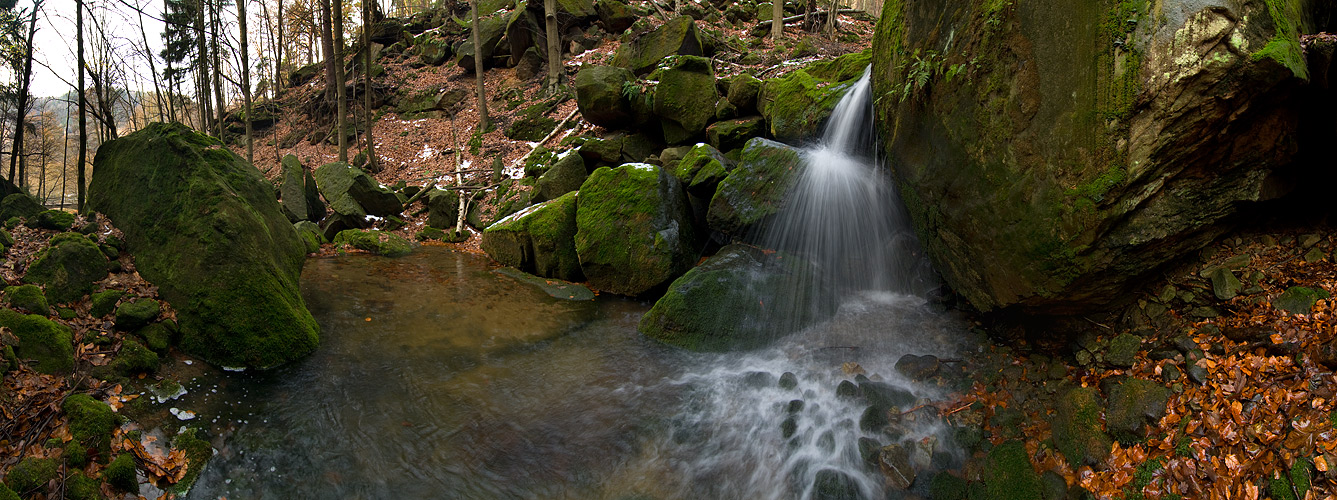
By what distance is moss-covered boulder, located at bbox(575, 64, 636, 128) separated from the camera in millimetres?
13281

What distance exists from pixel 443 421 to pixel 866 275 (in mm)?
5898

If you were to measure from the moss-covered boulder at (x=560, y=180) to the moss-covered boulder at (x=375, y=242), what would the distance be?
298 cm

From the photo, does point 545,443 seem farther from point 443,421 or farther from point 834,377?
point 834,377

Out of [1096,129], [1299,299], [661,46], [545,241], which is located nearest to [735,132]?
[545,241]

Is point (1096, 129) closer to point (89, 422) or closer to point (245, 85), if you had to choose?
point (89, 422)

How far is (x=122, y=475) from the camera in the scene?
3650 millimetres

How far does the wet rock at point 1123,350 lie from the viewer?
4227 mm

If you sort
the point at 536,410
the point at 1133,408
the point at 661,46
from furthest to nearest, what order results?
Result: 1. the point at 661,46
2. the point at 536,410
3. the point at 1133,408

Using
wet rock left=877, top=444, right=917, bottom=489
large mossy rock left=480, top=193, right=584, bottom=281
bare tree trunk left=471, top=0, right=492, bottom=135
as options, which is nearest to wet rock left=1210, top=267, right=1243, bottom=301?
wet rock left=877, top=444, right=917, bottom=489

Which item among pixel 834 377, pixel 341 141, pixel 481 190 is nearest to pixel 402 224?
pixel 481 190

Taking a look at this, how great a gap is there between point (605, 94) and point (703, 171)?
17.3ft

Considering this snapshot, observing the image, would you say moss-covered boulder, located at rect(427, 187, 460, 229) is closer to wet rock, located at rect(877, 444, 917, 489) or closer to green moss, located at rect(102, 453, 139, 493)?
green moss, located at rect(102, 453, 139, 493)

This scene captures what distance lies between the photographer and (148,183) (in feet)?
20.4

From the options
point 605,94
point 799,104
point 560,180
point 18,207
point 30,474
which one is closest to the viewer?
point 30,474
